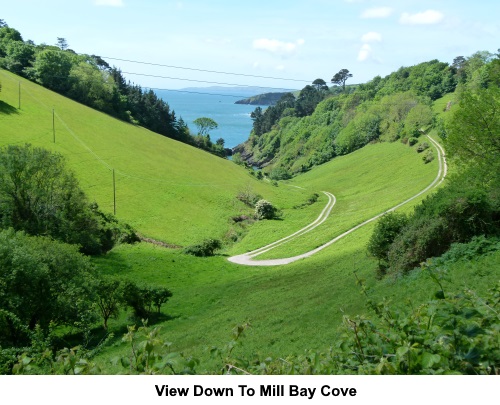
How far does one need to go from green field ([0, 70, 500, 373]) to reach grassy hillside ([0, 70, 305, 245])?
0.28m

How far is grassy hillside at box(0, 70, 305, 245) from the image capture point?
66.9 m

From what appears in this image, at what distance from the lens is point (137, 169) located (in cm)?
8194

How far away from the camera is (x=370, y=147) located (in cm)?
12269

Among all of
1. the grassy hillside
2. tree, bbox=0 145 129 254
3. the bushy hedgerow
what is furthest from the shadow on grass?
the bushy hedgerow

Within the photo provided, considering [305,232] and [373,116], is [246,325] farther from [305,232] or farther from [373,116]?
[373,116]

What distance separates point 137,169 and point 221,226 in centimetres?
2217

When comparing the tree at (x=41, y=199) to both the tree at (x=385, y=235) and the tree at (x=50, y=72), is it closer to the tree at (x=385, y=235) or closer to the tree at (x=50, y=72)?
the tree at (x=385, y=235)

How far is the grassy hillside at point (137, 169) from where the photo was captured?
219 feet

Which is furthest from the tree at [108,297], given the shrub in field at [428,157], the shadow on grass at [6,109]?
the shrub in field at [428,157]

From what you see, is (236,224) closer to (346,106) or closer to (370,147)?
(370,147)

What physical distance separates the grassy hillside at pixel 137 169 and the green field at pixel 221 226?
0.92ft
